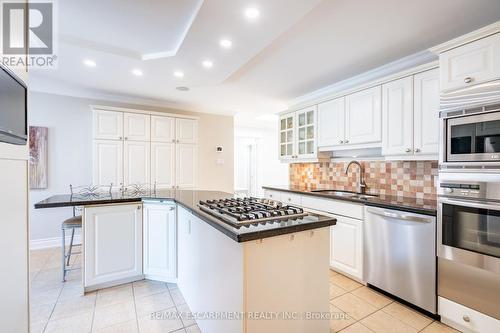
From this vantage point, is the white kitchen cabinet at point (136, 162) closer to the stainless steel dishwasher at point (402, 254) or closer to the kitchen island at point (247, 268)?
the kitchen island at point (247, 268)

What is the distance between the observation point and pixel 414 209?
192 centimetres

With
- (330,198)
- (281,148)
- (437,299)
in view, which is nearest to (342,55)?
(330,198)

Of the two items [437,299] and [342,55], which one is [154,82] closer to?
[342,55]

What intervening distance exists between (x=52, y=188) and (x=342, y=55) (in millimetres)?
4461

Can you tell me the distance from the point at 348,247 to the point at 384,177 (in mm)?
1009

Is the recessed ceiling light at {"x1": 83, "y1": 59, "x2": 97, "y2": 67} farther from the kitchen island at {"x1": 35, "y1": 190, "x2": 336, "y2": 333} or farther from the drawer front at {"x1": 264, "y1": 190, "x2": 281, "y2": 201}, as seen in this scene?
the drawer front at {"x1": 264, "y1": 190, "x2": 281, "y2": 201}

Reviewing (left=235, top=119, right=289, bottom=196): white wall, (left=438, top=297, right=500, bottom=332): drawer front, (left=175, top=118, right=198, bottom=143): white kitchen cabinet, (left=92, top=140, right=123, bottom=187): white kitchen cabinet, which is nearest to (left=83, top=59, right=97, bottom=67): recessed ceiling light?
(left=92, top=140, right=123, bottom=187): white kitchen cabinet

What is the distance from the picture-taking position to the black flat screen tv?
973mm

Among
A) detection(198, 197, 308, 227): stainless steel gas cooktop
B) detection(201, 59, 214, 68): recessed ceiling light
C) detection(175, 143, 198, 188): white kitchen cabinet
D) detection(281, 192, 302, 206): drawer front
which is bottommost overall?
detection(281, 192, 302, 206): drawer front

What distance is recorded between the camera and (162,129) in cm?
405

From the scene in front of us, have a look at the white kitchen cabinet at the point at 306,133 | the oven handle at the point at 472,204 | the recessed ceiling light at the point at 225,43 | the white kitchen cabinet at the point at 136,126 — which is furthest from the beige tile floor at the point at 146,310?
the recessed ceiling light at the point at 225,43

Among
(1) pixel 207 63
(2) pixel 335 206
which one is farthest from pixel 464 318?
(1) pixel 207 63

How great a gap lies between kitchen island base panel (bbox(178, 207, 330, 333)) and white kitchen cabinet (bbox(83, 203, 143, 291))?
114 cm

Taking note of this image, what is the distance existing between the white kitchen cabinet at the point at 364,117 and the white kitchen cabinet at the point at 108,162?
3.44m
